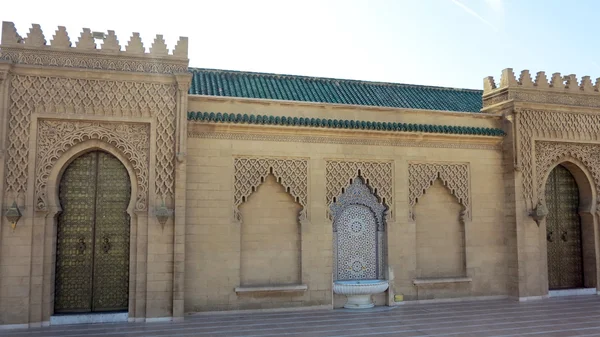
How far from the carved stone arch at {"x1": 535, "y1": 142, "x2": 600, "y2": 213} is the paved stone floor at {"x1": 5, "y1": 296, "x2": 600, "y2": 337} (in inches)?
101

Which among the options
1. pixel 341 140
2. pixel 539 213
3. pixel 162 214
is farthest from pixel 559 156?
pixel 162 214

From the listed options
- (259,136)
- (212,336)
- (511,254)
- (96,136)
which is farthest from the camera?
(511,254)

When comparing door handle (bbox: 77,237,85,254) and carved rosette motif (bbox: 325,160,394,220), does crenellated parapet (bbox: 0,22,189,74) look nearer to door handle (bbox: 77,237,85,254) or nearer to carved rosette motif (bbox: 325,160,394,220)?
door handle (bbox: 77,237,85,254)

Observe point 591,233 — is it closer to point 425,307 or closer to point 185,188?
point 425,307

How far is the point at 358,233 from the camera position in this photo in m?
10.1

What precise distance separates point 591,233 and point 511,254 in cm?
216

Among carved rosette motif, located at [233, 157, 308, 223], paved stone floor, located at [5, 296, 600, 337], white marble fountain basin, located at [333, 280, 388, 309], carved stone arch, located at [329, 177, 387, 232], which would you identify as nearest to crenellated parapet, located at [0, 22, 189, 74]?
carved rosette motif, located at [233, 157, 308, 223]

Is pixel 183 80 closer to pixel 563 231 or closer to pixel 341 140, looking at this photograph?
pixel 341 140

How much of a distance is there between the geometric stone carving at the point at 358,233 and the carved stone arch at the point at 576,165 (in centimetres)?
373

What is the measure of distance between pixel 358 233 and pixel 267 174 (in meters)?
2.24

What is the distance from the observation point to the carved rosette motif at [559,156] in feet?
35.6

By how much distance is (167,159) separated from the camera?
8648mm

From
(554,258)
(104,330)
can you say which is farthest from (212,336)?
(554,258)

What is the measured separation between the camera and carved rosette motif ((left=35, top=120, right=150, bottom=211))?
8164 millimetres
